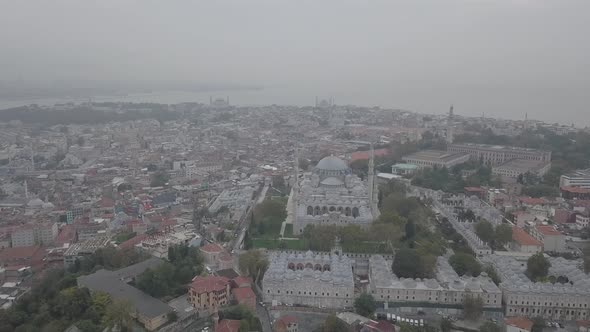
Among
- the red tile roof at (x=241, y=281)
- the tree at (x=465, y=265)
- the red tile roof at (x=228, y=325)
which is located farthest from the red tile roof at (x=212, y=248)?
the tree at (x=465, y=265)

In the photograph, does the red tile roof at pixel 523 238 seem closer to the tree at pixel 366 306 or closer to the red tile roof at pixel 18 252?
the tree at pixel 366 306

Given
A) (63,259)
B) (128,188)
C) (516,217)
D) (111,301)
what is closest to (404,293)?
(111,301)

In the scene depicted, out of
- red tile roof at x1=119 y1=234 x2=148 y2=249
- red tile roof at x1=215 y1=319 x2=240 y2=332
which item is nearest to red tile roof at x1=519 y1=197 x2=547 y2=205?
red tile roof at x1=215 y1=319 x2=240 y2=332

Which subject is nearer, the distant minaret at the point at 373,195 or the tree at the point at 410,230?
the tree at the point at 410,230

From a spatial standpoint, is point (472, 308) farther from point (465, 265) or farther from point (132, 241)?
point (132, 241)

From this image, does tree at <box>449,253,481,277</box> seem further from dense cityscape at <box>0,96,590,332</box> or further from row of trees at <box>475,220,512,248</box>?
row of trees at <box>475,220,512,248</box>
